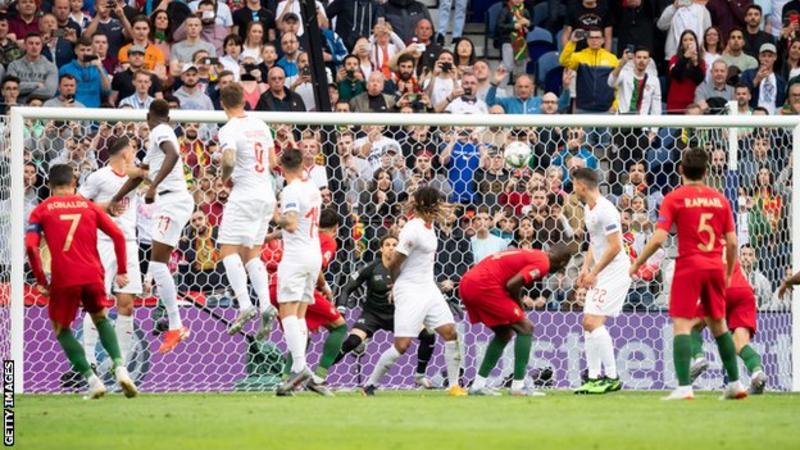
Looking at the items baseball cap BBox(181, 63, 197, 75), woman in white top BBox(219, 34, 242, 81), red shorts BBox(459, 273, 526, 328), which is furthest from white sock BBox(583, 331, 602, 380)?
woman in white top BBox(219, 34, 242, 81)

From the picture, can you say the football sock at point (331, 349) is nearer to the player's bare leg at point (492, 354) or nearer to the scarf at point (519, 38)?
the player's bare leg at point (492, 354)

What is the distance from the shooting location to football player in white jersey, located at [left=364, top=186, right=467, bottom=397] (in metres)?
16.5

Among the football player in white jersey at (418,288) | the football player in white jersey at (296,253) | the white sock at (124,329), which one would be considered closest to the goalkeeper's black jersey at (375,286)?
the football player in white jersey at (418,288)

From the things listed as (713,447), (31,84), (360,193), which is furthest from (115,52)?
(713,447)

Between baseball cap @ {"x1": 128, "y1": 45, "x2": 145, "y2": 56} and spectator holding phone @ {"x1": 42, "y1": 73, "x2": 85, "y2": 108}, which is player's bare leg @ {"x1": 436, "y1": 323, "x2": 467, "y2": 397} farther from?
baseball cap @ {"x1": 128, "y1": 45, "x2": 145, "y2": 56}

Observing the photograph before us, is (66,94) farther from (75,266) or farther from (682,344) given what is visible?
(682,344)

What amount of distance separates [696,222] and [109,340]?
5.04 m

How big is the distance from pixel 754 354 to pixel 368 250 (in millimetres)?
4665

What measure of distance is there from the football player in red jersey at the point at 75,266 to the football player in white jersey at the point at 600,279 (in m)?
4.40

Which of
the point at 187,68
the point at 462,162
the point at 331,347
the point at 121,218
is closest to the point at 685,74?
the point at 462,162

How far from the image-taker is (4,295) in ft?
58.4

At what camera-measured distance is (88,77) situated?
73.6 feet

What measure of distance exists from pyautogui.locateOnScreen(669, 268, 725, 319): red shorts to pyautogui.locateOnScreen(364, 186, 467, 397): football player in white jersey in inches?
106

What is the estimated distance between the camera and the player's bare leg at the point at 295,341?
15.8 meters
